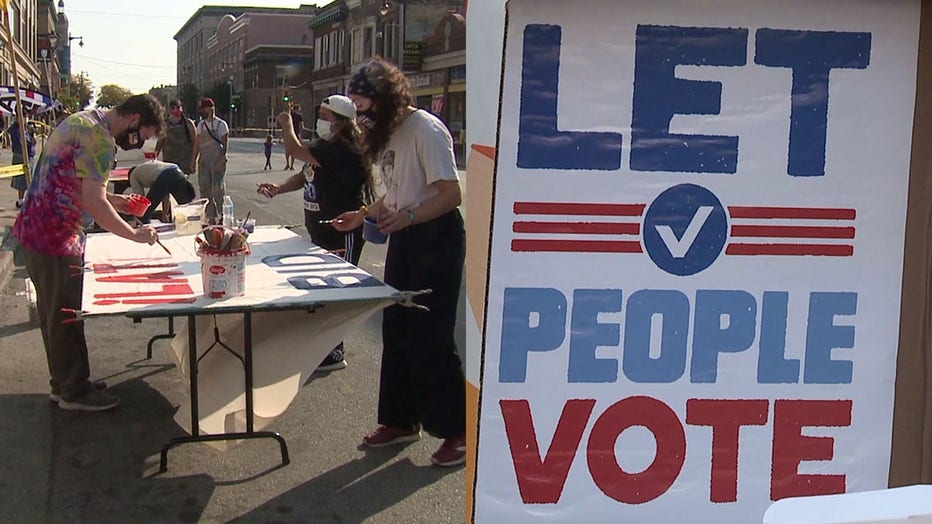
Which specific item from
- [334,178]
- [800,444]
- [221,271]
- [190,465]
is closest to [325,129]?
[334,178]

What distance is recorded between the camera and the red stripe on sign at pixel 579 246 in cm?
217

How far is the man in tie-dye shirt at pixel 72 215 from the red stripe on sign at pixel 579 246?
2.83 m

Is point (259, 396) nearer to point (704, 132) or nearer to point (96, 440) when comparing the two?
point (96, 440)

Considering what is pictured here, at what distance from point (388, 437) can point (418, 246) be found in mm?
1038

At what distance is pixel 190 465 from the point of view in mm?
4219

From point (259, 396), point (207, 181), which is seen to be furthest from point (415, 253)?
point (207, 181)

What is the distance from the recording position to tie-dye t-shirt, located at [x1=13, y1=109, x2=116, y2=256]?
4340 millimetres

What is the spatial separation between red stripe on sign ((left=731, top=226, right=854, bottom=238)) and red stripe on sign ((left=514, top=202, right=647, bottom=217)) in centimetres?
26

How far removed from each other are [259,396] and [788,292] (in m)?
2.93

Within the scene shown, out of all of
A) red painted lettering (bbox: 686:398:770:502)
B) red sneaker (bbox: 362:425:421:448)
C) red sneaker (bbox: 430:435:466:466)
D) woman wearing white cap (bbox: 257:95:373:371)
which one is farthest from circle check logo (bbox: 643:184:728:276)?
woman wearing white cap (bbox: 257:95:373:371)

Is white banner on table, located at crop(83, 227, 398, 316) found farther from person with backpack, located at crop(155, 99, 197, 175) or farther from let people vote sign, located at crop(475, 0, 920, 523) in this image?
person with backpack, located at crop(155, 99, 197, 175)

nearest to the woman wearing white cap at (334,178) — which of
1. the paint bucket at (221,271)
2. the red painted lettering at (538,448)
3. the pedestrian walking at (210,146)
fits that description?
the paint bucket at (221,271)

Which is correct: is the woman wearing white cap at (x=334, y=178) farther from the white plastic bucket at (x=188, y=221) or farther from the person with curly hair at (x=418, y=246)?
the person with curly hair at (x=418, y=246)

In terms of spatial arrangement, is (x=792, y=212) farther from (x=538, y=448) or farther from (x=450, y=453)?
(x=450, y=453)
